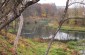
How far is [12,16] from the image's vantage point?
5.52 m

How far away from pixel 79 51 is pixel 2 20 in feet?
86.3

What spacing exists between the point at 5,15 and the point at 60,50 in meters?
24.9

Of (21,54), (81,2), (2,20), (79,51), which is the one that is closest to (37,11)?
(79,51)

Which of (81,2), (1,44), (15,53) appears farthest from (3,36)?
(81,2)

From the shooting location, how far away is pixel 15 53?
20719 millimetres

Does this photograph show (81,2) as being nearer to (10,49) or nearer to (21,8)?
(10,49)

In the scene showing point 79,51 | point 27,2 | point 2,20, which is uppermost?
point 27,2

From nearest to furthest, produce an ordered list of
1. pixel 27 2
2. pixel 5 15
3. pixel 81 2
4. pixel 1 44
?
pixel 27 2
pixel 5 15
pixel 81 2
pixel 1 44

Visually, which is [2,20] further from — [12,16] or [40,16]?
[40,16]

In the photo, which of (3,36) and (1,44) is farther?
(3,36)

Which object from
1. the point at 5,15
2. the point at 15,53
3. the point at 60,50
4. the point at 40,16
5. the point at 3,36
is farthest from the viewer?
the point at 40,16

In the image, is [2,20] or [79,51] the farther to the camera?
[79,51]

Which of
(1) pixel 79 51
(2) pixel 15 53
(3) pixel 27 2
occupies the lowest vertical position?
(1) pixel 79 51

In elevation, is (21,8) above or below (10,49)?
above
